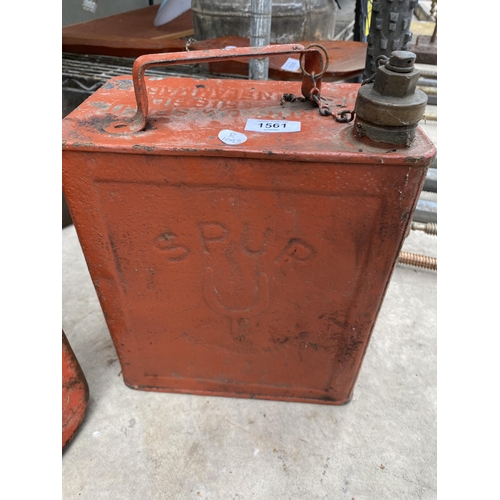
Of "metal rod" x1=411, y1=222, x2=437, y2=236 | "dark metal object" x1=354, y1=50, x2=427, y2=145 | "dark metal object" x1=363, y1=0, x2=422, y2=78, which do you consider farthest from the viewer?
"metal rod" x1=411, y1=222, x2=437, y2=236

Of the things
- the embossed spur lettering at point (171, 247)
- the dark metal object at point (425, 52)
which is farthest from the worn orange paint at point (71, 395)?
the dark metal object at point (425, 52)

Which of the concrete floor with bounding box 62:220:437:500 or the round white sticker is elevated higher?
the round white sticker

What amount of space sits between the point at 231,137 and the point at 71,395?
85 cm

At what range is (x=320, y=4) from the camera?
1969 mm

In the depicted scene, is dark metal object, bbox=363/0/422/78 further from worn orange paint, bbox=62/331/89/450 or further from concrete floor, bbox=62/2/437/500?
worn orange paint, bbox=62/331/89/450

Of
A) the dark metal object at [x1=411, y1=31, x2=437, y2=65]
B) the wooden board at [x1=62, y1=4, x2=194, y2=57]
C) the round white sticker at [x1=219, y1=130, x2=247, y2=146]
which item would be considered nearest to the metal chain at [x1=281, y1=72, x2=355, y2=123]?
the round white sticker at [x1=219, y1=130, x2=247, y2=146]

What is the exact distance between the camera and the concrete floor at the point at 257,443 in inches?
42.8

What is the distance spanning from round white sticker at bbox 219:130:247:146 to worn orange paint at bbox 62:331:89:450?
708mm

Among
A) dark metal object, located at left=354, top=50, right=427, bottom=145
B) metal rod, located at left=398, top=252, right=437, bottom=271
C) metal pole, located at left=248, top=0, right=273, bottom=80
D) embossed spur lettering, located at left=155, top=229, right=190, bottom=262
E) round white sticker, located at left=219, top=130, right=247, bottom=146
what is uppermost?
metal pole, located at left=248, top=0, right=273, bottom=80

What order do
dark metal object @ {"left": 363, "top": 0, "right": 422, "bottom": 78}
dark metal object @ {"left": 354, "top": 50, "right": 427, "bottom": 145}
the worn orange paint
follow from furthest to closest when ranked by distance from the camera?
dark metal object @ {"left": 363, "top": 0, "right": 422, "bottom": 78}, the worn orange paint, dark metal object @ {"left": 354, "top": 50, "right": 427, "bottom": 145}

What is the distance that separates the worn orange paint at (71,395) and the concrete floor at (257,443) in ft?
0.17

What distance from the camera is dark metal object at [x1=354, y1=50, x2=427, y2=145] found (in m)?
0.73

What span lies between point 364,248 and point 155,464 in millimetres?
818

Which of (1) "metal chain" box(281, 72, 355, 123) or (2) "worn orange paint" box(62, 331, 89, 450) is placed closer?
(1) "metal chain" box(281, 72, 355, 123)
